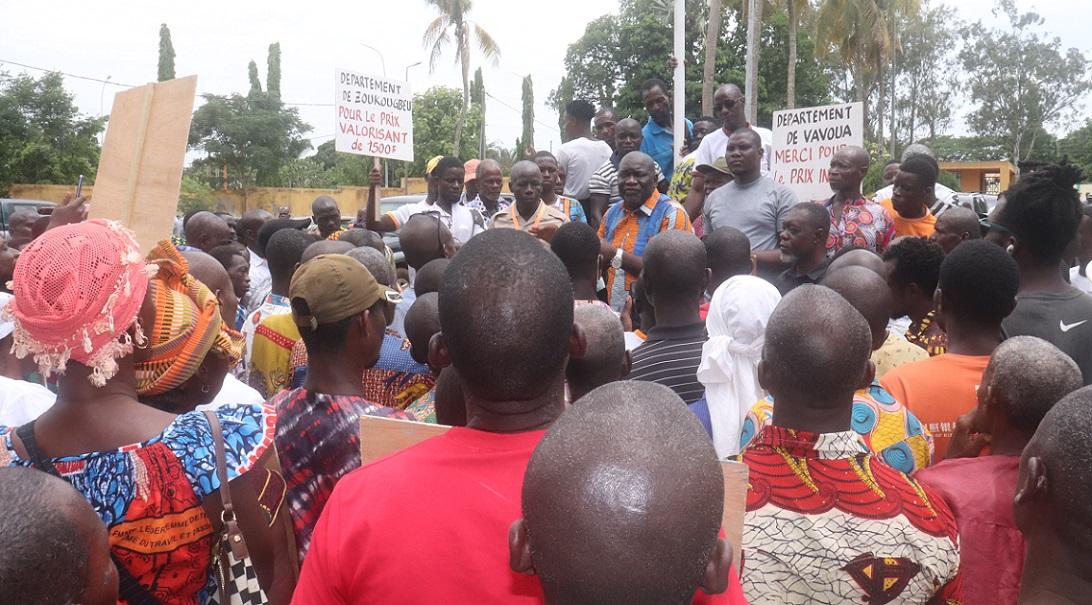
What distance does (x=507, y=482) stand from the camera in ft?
5.36

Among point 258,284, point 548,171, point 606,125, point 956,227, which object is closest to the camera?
point 956,227

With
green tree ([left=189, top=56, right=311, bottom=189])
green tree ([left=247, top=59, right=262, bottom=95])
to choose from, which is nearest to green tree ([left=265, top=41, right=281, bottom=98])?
green tree ([left=247, top=59, right=262, bottom=95])

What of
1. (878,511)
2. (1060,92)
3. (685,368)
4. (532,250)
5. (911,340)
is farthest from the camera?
(1060,92)

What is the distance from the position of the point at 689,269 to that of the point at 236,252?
352 centimetres

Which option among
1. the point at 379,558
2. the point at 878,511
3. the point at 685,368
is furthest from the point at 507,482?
the point at 685,368

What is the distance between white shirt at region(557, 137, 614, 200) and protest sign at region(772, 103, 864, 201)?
78.8 inches

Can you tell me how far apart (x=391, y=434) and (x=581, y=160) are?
7.38 metres

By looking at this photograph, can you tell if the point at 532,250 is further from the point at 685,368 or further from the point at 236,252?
the point at 236,252

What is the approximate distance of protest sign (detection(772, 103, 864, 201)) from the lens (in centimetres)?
715

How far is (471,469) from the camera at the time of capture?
1640mm

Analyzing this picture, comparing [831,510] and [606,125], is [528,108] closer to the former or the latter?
[606,125]

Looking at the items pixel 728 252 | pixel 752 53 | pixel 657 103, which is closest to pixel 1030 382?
pixel 728 252

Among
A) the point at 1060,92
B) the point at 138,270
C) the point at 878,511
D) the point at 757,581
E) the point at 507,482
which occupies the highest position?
the point at 1060,92

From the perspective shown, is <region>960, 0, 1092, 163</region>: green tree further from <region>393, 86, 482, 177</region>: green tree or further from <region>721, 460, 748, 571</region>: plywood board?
<region>721, 460, 748, 571</region>: plywood board
